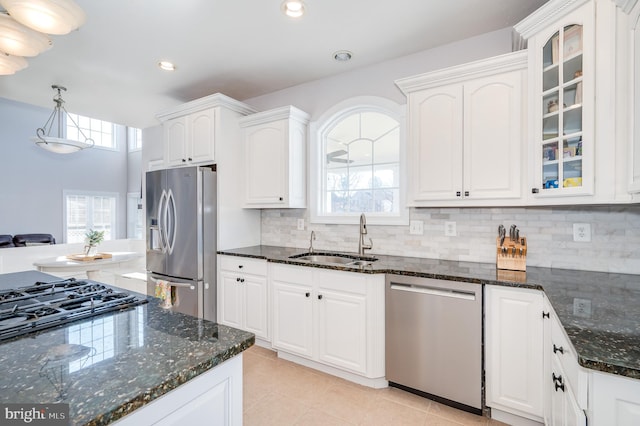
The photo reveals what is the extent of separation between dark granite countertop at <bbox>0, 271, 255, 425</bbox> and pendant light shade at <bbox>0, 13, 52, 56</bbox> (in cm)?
144

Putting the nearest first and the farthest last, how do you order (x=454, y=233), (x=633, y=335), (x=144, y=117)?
1. (x=633, y=335)
2. (x=454, y=233)
3. (x=144, y=117)

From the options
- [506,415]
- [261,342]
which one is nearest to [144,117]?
[261,342]

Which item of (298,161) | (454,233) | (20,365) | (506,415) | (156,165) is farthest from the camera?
(156,165)

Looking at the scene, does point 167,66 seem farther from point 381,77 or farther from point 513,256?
point 513,256

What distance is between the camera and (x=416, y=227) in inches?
105

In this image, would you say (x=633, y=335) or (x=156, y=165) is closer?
(x=633, y=335)

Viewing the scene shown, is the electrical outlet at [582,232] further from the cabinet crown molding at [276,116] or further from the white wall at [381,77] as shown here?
the cabinet crown molding at [276,116]

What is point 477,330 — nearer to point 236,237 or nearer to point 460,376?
point 460,376

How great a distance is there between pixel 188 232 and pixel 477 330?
255cm

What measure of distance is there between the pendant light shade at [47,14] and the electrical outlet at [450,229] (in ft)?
8.54

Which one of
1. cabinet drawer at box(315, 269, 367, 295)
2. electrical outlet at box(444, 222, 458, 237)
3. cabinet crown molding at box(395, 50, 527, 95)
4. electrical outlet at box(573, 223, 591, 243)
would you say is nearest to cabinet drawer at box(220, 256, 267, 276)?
cabinet drawer at box(315, 269, 367, 295)

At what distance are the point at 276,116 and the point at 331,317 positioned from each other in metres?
2.00

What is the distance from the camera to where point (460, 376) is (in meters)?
Answer: 1.92

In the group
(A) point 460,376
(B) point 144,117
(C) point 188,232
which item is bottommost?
(A) point 460,376
